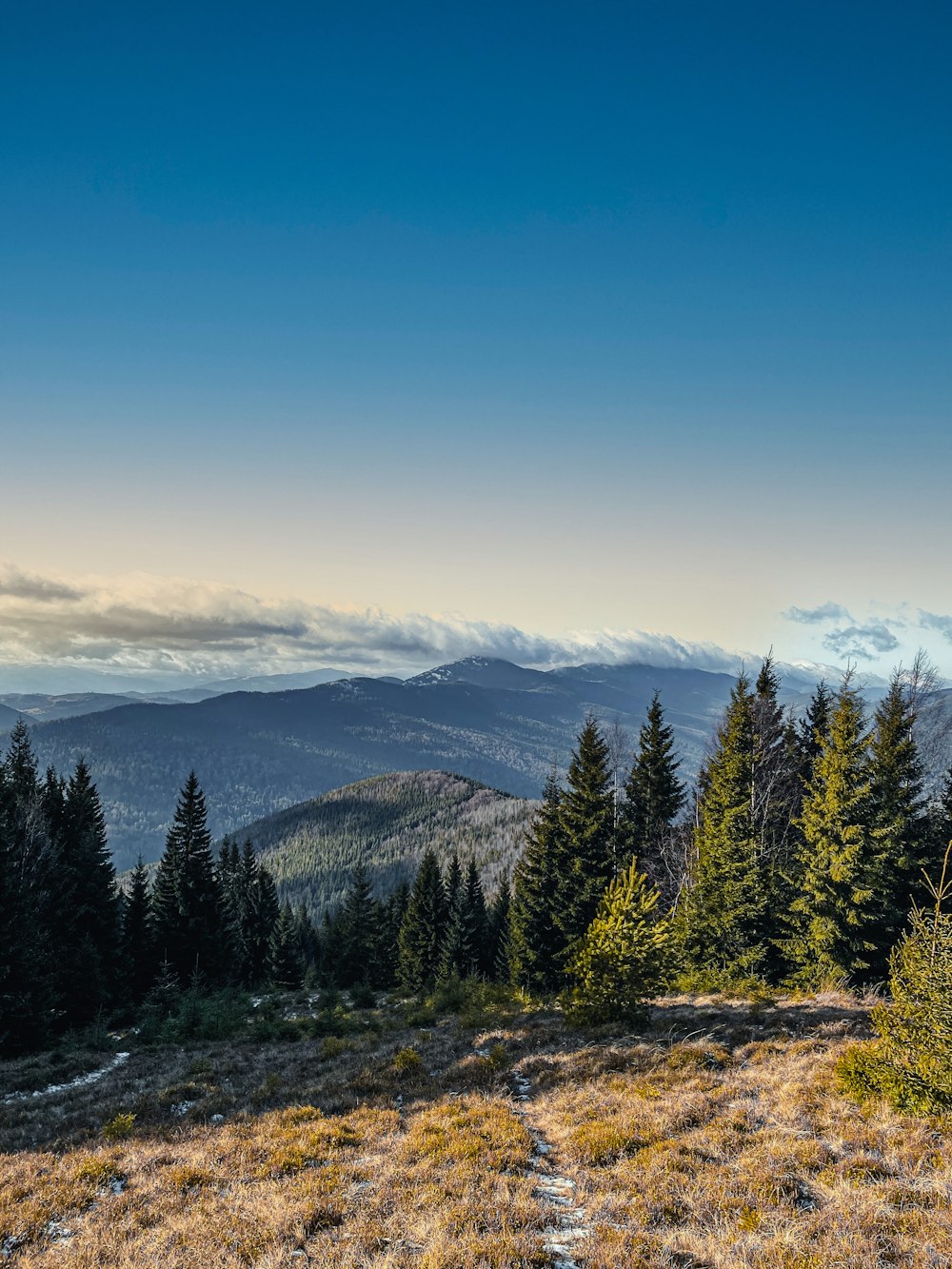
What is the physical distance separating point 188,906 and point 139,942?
3932 millimetres

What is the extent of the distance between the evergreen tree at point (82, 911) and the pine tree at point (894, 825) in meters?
38.9

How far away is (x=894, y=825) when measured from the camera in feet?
84.7

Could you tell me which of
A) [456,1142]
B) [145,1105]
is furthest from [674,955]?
[145,1105]

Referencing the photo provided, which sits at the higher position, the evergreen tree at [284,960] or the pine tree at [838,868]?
the pine tree at [838,868]

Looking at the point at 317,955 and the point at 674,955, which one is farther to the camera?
the point at 317,955

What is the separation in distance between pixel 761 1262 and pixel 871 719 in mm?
27457

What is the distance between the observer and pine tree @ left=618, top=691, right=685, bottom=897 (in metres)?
40.2

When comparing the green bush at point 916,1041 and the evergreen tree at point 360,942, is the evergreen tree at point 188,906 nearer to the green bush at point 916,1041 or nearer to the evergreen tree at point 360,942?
the evergreen tree at point 360,942

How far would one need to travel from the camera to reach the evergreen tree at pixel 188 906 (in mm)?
45562

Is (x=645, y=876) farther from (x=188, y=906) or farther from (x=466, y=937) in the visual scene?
(x=466, y=937)

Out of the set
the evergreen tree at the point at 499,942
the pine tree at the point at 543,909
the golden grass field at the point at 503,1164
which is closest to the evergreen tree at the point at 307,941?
the evergreen tree at the point at 499,942

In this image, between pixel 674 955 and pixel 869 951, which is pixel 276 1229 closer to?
pixel 674 955

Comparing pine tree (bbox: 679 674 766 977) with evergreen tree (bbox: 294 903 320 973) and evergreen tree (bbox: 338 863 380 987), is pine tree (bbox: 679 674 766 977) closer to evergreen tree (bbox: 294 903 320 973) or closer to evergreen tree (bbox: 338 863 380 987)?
evergreen tree (bbox: 338 863 380 987)

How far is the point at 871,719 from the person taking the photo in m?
29.7
